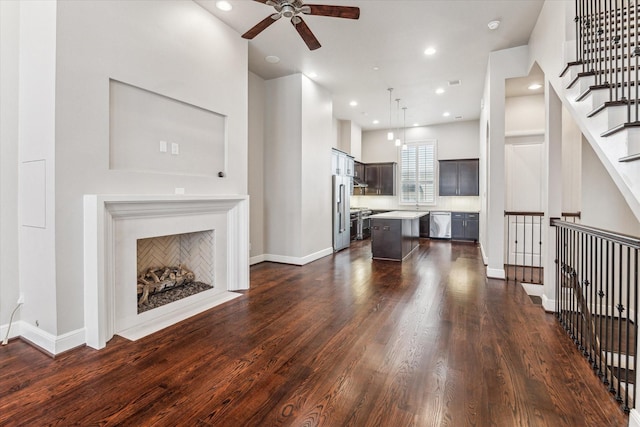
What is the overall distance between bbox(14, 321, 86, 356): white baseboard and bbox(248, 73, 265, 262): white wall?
315cm

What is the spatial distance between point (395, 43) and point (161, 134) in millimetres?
3453

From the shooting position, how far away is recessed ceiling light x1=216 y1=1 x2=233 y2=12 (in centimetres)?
348

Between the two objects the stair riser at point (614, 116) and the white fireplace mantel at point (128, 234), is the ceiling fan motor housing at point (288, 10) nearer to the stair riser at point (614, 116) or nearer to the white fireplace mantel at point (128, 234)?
the white fireplace mantel at point (128, 234)

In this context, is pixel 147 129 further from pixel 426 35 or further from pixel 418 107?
pixel 418 107

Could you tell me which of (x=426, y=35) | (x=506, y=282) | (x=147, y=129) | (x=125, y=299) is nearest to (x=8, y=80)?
(x=147, y=129)

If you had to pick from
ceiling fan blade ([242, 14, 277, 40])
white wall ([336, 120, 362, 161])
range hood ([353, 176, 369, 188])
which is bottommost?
range hood ([353, 176, 369, 188])

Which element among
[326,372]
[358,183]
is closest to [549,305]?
[326,372]

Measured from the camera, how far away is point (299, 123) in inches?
217

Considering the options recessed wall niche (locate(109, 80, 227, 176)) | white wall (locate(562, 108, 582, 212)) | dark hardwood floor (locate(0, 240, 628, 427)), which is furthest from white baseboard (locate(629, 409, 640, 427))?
white wall (locate(562, 108, 582, 212))

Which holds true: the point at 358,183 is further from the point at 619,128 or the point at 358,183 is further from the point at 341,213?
the point at 619,128

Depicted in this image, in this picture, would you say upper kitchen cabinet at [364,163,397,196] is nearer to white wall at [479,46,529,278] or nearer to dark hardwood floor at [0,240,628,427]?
white wall at [479,46,529,278]

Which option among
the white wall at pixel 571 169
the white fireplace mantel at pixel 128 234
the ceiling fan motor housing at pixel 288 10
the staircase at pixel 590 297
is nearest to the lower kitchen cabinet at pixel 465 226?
the white wall at pixel 571 169

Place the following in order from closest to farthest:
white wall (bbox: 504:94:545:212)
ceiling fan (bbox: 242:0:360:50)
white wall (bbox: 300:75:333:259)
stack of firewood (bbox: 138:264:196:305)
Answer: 1. ceiling fan (bbox: 242:0:360:50)
2. stack of firewood (bbox: 138:264:196:305)
3. white wall (bbox: 300:75:333:259)
4. white wall (bbox: 504:94:545:212)

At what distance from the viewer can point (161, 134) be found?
10.4 ft
